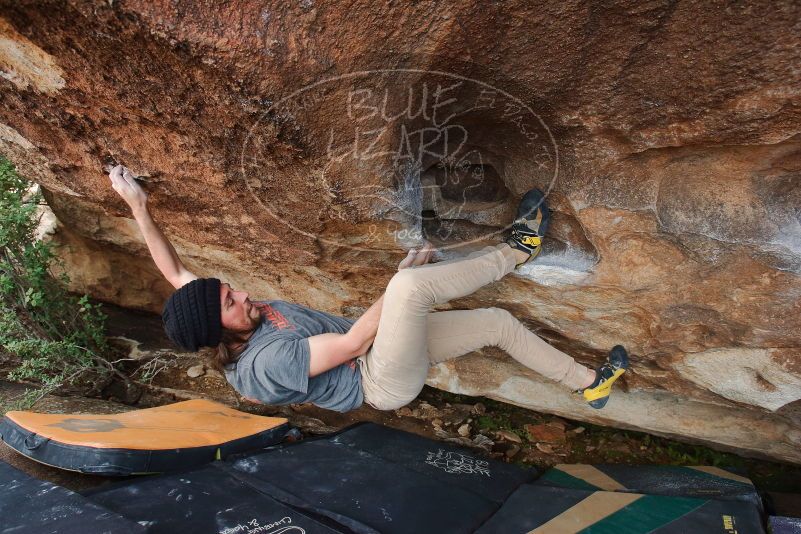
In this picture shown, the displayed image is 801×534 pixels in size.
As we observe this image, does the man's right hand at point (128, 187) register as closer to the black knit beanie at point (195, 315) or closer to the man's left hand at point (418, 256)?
the black knit beanie at point (195, 315)

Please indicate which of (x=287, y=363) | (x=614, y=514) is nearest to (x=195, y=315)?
(x=287, y=363)

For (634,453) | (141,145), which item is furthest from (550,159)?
(634,453)

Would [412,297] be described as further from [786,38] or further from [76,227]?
[76,227]

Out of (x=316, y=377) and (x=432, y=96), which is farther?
(x=316, y=377)

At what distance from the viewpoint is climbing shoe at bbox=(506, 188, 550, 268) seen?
2465mm

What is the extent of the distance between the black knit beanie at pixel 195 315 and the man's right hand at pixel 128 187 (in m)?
0.59

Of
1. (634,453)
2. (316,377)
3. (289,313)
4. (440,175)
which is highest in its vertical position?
(440,175)

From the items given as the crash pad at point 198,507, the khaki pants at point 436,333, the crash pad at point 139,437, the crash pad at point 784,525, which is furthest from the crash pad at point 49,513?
the crash pad at point 784,525

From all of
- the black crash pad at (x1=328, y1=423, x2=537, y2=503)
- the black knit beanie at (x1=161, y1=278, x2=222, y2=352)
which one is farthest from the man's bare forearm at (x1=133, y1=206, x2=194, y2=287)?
the black crash pad at (x1=328, y1=423, x2=537, y2=503)

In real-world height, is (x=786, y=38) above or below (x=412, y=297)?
above

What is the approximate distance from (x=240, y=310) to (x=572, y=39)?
162cm

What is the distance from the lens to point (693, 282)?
230cm

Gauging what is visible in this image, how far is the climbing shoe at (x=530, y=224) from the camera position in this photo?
2465 mm

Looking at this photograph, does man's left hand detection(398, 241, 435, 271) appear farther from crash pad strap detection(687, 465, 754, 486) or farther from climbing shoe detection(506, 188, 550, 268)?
crash pad strap detection(687, 465, 754, 486)
